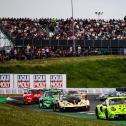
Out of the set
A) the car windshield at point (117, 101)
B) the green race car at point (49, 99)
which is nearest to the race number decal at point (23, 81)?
the green race car at point (49, 99)

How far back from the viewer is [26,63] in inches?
2574

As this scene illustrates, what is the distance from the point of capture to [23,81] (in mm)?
54312

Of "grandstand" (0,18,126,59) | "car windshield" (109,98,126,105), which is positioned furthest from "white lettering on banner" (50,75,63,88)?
"car windshield" (109,98,126,105)

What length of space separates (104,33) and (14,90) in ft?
59.6

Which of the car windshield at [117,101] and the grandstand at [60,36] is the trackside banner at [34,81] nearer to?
the grandstand at [60,36]

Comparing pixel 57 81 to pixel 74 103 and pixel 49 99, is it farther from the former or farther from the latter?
pixel 74 103

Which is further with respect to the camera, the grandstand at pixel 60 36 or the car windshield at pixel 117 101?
the grandstand at pixel 60 36

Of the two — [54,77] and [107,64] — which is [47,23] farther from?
[54,77]

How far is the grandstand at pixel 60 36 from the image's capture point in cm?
6378

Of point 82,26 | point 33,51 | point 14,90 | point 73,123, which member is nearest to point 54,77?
point 14,90

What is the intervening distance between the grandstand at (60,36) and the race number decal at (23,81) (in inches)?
324

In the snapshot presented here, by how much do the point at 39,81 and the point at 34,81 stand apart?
0.50 m

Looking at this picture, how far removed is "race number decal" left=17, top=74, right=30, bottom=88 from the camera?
177 feet

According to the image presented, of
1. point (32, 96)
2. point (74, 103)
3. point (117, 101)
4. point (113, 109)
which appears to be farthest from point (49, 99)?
point (113, 109)
